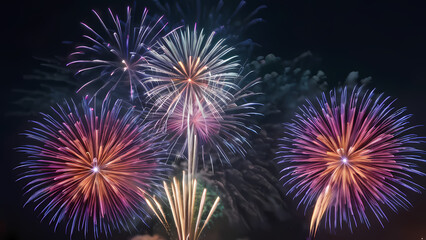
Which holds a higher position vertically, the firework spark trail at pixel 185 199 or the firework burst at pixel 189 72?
the firework burst at pixel 189 72

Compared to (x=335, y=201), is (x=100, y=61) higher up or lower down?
higher up

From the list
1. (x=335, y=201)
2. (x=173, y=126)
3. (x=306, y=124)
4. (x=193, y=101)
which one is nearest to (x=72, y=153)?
(x=173, y=126)

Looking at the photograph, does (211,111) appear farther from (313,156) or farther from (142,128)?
(313,156)

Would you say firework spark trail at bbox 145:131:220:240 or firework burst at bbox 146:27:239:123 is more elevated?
firework burst at bbox 146:27:239:123

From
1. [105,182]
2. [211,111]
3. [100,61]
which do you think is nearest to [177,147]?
[211,111]

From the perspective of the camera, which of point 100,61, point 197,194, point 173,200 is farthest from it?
point 197,194

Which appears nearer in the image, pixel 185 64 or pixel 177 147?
pixel 185 64

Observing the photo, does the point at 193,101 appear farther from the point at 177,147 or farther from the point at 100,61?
the point at 100,61

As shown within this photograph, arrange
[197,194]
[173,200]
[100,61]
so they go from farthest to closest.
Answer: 1. [197,194]
2. [173,200]
3. [100,61]

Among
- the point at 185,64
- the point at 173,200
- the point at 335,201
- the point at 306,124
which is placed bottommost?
the point at 335,201
